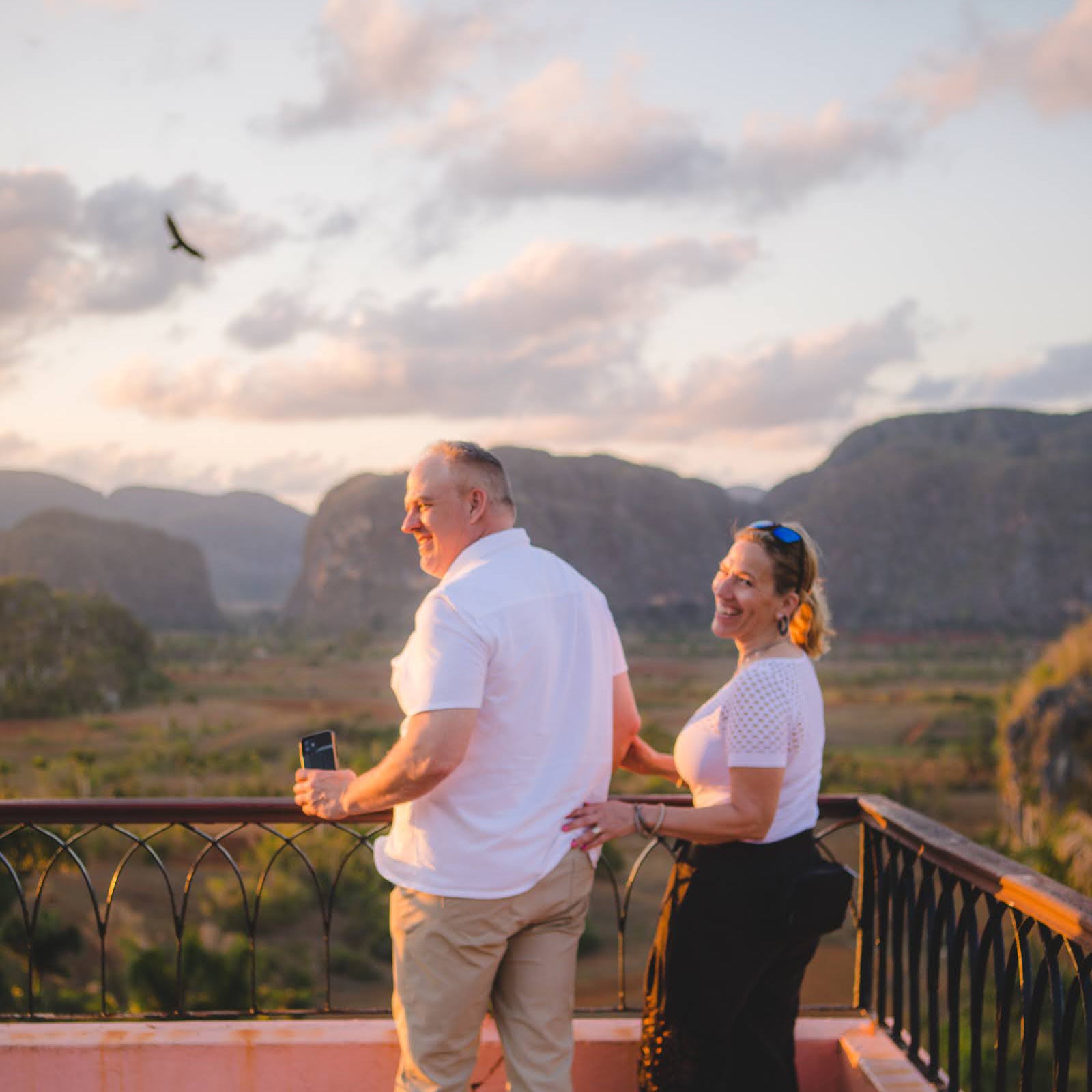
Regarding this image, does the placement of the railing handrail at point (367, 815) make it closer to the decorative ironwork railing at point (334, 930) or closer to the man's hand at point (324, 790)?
the decorative ironwork railing at point (334, 930)

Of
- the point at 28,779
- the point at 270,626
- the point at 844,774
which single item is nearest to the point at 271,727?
the point at 28,779

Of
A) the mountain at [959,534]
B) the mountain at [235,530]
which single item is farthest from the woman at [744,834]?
the mountain at [235,530]

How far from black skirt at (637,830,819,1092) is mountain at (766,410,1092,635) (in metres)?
Result: 64.6

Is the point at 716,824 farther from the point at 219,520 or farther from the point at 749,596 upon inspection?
the point at 219,520

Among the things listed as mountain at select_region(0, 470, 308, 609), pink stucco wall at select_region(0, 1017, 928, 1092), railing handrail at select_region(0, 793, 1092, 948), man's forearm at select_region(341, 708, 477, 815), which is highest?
mountain at select_region(0, 470, 308, 609)

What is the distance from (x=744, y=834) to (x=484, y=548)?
0.76 meters

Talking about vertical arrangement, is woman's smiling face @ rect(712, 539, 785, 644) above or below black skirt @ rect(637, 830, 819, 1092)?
above

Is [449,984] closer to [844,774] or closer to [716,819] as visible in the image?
[716,819]

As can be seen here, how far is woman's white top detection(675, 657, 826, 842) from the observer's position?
222cm

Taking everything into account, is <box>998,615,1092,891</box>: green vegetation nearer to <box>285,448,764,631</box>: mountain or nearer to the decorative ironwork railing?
the decorative ironwork railing

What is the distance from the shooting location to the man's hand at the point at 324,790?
2.29m

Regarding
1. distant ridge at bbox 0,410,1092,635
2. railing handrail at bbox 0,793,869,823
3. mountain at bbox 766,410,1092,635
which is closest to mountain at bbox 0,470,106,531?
distant ridge at bbox 0,410,1092,635

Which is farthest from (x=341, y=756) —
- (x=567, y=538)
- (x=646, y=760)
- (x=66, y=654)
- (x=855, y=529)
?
(x=855, y=529)

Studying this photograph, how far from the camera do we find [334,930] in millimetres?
11812
